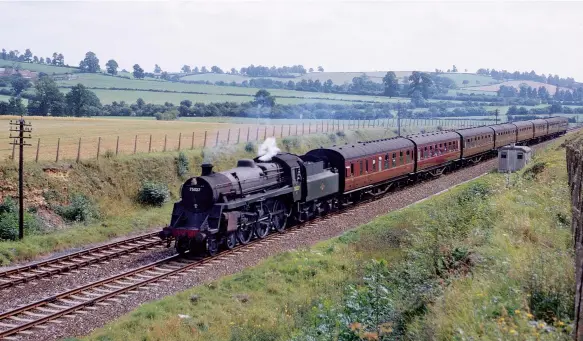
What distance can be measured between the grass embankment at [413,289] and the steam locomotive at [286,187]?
117 inches

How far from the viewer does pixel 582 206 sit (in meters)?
8.88

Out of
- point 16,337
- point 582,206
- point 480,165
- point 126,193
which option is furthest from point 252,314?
point 480,165

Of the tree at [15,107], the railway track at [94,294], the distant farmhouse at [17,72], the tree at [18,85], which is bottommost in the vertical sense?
the railway track at [94,294]

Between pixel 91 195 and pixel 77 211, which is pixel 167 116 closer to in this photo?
pixel 91 195

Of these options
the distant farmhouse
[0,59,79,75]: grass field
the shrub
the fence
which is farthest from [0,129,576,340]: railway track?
[0,59,79,75]: grass field

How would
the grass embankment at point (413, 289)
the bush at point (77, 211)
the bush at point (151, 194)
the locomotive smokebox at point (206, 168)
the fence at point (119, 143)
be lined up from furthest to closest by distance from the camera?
1. the fence at point (119, 143)
2. the bush at point (151, 194)
3. the bush at point (77, 211)
4. the locomotive smokebox at point (206, 168)
5. the grass embankment at point (413, 289)

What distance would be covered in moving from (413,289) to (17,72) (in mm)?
115920

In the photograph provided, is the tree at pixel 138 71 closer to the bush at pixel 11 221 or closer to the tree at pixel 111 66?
the tree at pixel 111 66

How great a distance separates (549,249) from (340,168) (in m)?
16.4

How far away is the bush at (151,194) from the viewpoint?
30.9 meters

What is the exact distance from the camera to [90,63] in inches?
5002

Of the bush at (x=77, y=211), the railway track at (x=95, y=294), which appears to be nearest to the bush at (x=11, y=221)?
the bush at (x=77, y=211)

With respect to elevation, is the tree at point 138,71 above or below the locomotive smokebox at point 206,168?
above

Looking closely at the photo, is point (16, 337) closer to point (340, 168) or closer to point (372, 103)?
point (340, 168)
